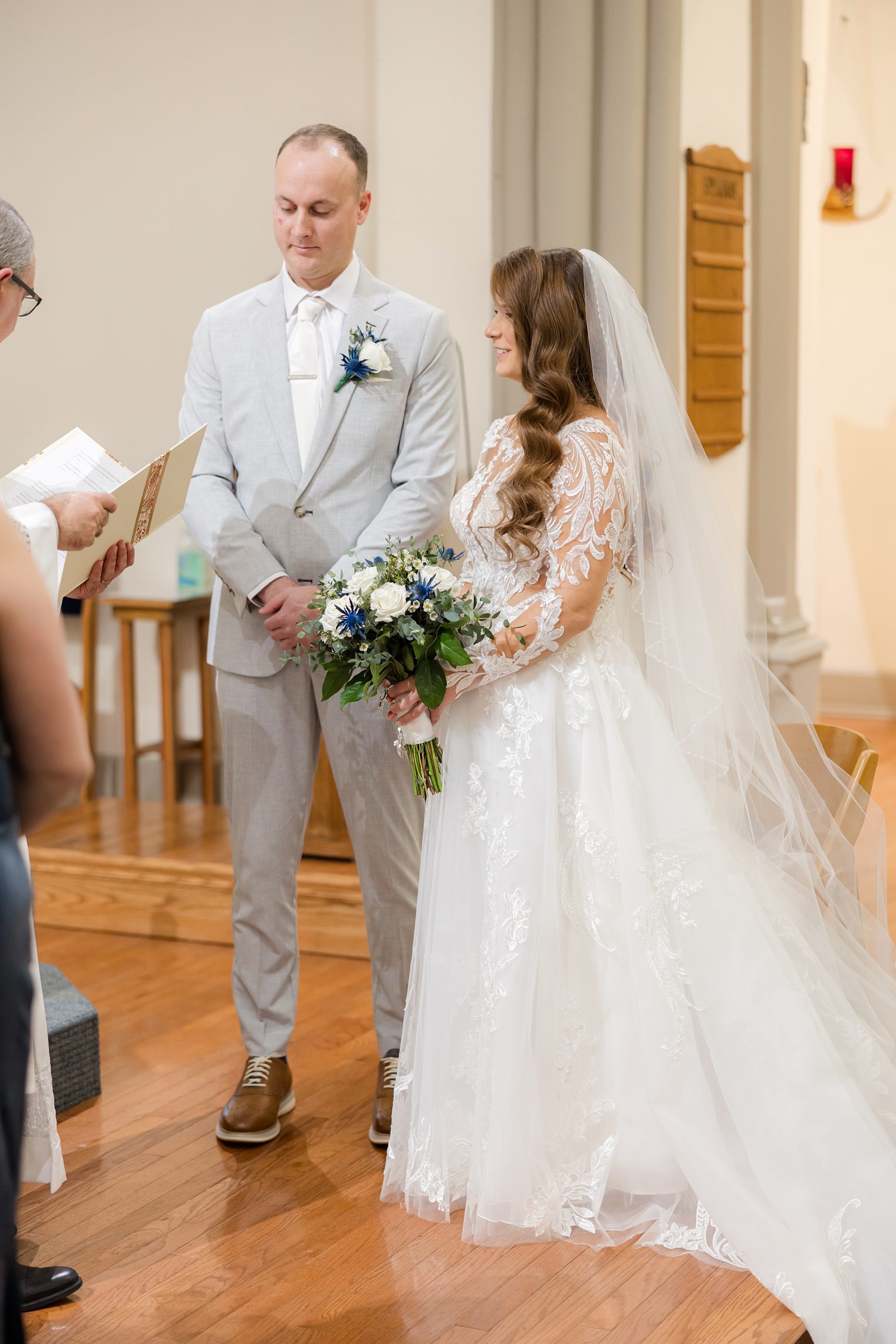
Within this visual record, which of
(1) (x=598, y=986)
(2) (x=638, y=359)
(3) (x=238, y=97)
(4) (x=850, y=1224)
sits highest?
(3) (x=238, y=97)

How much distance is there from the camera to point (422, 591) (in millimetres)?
2580

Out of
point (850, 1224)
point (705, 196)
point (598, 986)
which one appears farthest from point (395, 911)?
point (705, 196)

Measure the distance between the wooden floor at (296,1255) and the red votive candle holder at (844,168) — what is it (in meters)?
5.81

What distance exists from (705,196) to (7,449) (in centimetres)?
297

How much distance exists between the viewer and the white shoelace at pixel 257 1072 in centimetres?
307

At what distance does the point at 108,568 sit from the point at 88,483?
0.19 meters

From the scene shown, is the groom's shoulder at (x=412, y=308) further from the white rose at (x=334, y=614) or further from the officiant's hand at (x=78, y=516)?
the officiant's hand at (x=78, y=516)

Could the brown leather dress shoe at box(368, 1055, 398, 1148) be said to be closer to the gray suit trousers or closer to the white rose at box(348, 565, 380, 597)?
the gray suit trousers

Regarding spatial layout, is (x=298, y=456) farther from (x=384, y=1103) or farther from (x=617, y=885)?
(x=384, y=1103)

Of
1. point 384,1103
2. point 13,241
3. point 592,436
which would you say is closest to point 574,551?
point 592,436

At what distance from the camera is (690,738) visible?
110 inches

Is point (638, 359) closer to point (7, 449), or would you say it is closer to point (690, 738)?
point (690, 738)

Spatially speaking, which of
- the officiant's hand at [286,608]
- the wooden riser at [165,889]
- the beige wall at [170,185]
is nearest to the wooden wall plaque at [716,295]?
the beige wall at [170,185]

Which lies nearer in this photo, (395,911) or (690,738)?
(690,738)
